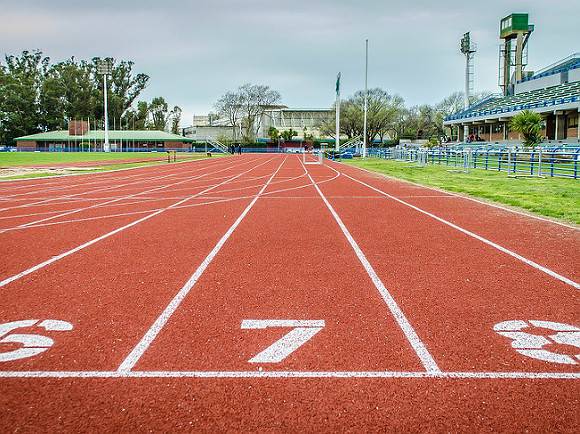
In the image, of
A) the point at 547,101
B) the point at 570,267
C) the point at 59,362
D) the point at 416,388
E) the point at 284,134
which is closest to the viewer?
the point at 416,388

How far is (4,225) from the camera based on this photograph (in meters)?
10.5

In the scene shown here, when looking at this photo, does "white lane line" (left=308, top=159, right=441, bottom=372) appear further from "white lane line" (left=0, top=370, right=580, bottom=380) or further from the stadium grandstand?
the stadium grandstand

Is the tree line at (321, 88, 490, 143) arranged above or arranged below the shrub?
above

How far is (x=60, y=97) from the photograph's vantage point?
362 feet

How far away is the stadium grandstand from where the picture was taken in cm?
4661

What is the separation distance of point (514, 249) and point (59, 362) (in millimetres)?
6472

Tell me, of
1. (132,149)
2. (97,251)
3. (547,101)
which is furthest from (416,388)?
(132,149)

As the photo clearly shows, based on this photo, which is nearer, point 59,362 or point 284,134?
point 59,362

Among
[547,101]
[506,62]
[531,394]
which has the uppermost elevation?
[506,62]

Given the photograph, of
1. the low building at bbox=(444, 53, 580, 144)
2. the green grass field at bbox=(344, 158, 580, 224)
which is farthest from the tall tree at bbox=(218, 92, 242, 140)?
the green grass field at bbox=(344, 158, 580, 224)

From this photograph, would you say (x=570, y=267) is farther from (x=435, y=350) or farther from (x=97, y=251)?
(x=97, y=251)

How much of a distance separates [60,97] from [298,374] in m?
120

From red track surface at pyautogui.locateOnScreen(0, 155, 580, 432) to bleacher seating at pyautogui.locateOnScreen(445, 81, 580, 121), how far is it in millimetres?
42350

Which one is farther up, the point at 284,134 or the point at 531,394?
the point at 284,134
